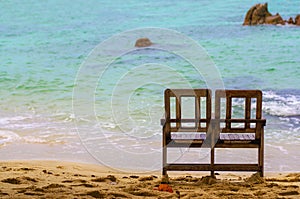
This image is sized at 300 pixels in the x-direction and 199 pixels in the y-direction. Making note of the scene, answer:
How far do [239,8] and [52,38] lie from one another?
10.8 metres

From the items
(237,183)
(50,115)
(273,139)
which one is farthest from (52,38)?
(237,183)

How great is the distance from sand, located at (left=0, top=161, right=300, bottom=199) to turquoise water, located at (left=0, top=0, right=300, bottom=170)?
0.97 m

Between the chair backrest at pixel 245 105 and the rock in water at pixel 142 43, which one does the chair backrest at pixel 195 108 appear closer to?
the chair backrest at pixel 245 105

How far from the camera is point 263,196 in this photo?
5336 millimetres

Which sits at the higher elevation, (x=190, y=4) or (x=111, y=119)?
(x=190, y=4)

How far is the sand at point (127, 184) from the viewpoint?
17.4ft

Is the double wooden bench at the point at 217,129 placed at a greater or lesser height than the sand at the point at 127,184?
greater

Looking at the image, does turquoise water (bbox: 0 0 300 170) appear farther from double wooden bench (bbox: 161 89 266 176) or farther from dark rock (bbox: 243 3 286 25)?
double wooden bench (bbox: 161 89 266 176)

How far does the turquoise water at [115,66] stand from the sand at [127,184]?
3.19ft

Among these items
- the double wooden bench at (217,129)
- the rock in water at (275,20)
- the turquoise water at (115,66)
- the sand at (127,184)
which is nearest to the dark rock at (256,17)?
the rock in water at (275,20)

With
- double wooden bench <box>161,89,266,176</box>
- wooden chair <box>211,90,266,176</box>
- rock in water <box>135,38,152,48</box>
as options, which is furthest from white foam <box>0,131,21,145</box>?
rock in water <box>135,38,152,48</box>

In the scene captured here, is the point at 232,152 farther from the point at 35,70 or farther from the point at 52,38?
the point at 52,38

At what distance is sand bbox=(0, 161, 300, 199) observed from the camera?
5.29 meters

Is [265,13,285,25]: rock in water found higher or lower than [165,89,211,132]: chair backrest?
higher
